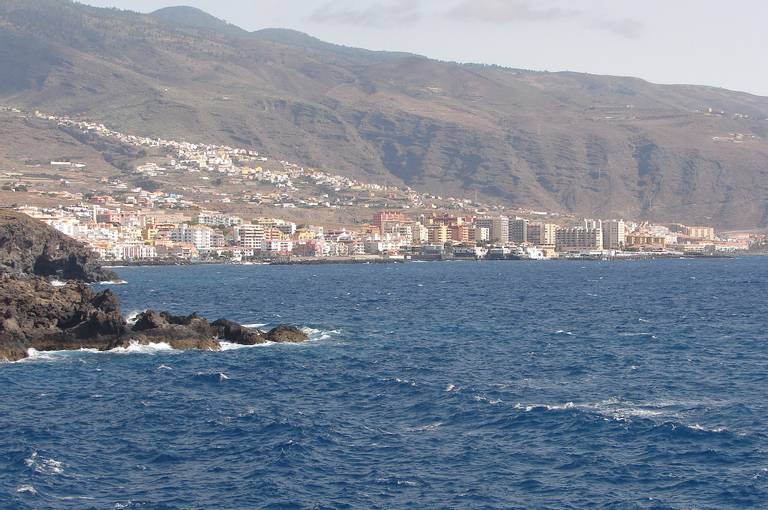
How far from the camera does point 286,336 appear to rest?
67.0m

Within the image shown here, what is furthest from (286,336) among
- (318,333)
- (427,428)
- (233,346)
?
(427,428)

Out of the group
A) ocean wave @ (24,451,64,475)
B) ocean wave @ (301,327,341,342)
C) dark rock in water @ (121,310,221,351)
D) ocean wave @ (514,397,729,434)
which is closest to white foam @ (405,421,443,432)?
ocean wave @ (514,397,729,434)

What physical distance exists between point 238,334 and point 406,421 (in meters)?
24.7

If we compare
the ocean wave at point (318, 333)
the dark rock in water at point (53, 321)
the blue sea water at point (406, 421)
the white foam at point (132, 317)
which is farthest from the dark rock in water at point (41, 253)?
the blue sea water at point (406, 421)

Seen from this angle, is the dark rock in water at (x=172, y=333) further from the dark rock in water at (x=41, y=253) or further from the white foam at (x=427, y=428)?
the dark rock in water at (x=41, y=253)

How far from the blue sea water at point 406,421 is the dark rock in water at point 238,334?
1.72m

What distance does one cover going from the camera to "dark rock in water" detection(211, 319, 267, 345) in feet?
216

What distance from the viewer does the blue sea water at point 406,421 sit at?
113 feet

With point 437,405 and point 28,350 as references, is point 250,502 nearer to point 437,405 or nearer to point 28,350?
point 437,405

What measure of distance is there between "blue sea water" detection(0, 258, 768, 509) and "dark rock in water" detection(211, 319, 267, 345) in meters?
1.72

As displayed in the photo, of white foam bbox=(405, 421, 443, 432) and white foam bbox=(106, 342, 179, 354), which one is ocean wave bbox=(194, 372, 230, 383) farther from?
white foam bbox=(405, 421, 443, 432)

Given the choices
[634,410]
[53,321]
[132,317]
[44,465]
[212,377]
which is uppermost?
[53,321]

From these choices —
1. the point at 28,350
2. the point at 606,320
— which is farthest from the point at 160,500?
the point at 606,320

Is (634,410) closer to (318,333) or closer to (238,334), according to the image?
(238,334)
